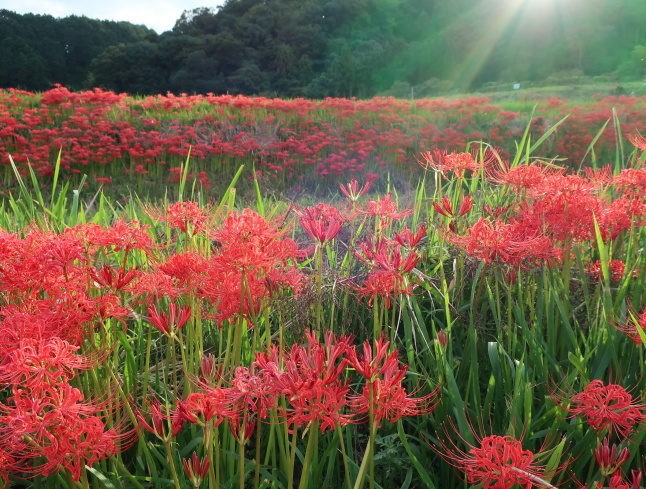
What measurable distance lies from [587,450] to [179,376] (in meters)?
1.38

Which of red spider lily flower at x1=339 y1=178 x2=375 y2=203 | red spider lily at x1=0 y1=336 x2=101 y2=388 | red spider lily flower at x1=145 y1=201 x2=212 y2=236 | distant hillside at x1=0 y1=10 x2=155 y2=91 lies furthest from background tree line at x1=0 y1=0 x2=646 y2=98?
red spider lily at x1=0 y1=336 x2=101 y2=388

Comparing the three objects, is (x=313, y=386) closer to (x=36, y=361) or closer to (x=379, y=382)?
(x=379, y=382)

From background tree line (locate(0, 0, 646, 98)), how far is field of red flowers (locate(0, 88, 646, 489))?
25.8 metres

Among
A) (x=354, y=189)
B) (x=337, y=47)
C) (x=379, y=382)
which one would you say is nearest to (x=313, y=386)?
(x=379, y=382)

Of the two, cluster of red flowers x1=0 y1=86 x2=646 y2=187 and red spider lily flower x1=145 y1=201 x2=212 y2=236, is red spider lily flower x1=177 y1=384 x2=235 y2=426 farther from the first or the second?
cluster of red flowers x1=0 y1=86 x2=646 y2=187

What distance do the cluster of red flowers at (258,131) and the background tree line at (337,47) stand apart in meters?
15.6

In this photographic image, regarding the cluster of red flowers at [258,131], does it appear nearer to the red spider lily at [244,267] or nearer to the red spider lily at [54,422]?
the red spider lily at [244,267]

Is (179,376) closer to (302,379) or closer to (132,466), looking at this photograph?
(132,466)

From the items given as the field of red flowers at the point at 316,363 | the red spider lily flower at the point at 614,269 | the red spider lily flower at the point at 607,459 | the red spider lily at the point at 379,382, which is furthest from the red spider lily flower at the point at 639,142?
the red spider lily at the point at 379,382

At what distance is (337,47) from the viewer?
1244 inches

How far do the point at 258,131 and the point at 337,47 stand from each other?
73.9 ft

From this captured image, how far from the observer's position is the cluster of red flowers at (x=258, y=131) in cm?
986

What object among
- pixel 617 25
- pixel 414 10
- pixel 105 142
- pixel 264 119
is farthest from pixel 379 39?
pixel 105 142

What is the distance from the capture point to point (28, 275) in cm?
136
